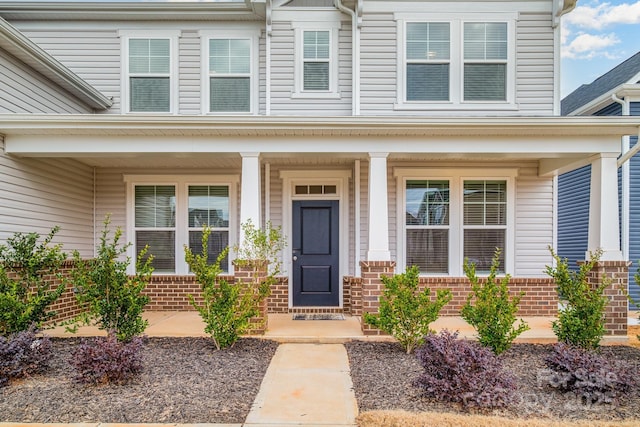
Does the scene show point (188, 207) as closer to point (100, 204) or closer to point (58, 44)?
point (100, 204)

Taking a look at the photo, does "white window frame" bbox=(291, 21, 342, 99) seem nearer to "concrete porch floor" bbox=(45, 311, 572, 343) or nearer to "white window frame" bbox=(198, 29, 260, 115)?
"white window frame" bbox=(198, 29, 260, 115)

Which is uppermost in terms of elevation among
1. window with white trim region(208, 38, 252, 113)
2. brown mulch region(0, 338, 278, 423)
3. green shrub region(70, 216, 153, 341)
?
window with white trim region(208, 38, 252, 113)

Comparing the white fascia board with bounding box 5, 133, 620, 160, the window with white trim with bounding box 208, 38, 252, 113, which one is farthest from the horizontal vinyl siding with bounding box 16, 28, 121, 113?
the white fascia board with bounding box 5, 133, 620, 160

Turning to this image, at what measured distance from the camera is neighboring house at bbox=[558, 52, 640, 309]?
8.28 m

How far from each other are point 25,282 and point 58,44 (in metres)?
4.98

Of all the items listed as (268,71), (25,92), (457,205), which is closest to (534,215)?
(457,205)

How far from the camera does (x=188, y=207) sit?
7797 millimetres

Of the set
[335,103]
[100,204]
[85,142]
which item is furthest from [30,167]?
[335,103]

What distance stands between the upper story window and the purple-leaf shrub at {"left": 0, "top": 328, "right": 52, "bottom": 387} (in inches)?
188

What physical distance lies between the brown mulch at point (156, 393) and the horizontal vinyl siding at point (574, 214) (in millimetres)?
8415

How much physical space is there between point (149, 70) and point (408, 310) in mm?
6384

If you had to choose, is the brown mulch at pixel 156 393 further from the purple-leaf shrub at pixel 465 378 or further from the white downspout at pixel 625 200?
the white downspout at pixel 625 200

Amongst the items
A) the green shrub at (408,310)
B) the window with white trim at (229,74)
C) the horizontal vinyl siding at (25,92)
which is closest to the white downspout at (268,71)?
the window with white trim at (229,74)

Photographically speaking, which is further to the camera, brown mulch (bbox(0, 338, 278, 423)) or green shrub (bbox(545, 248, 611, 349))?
green shrub (bbox(545, 248, 611, 349))
